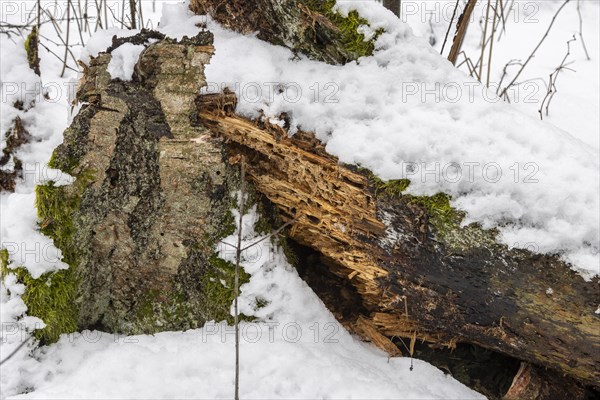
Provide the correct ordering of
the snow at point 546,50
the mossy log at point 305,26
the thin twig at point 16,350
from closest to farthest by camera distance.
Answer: the thin twig at point 16,350 < the mossy log at point 305,26 < the snow at point 546,50

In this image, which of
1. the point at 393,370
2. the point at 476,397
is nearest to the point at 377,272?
the point at 393,370

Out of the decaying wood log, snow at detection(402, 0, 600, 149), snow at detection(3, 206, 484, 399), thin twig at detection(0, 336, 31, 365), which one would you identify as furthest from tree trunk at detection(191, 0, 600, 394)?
snow at detection(402, 0, 600, 149)

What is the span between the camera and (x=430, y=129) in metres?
2.18

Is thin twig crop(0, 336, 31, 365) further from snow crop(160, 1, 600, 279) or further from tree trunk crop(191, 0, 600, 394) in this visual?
snow crop(160, 1, 600, 279)

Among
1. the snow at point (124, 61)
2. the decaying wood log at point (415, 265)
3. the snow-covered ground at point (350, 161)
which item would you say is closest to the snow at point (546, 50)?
the snow-covered ground at point (350, 161)

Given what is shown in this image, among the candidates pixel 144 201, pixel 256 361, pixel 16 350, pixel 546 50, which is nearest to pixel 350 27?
pixel 144 201

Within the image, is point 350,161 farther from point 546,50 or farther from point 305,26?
point 546,50

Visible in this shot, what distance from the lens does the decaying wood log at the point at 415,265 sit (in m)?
1.97

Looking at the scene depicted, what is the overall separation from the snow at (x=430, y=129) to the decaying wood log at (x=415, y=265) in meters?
0.07

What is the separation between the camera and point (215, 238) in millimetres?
2568

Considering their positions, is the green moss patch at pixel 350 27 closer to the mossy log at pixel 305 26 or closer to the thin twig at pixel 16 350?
the mossy log at pixel 305 26

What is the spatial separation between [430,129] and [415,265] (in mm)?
586

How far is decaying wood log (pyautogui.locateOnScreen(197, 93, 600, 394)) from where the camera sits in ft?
6.47

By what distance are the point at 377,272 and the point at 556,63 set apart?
156 inches
